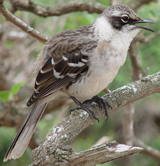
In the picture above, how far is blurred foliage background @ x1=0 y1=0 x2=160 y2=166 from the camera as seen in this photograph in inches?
179

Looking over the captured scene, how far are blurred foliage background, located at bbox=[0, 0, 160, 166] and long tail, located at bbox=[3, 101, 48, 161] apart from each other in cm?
117

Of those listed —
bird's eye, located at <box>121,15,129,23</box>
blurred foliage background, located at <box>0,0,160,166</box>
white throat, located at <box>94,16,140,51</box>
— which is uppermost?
bird's eye, located at <box>121,15,129,23</box>

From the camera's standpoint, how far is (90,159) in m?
1.93

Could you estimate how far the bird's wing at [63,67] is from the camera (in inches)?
112

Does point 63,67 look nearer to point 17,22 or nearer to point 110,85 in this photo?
point 17,22

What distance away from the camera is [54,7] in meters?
3.68

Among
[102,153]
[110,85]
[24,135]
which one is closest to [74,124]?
[102,153]

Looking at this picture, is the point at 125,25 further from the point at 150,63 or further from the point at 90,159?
the point at 150,63

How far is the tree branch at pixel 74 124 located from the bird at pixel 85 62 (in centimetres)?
15

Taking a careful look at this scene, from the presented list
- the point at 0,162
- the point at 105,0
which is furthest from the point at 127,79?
the point at 0,162

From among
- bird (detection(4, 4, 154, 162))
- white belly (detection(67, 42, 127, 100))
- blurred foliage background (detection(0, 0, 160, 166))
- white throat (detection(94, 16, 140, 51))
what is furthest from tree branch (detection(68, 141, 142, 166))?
blurred foliage background (detection(0, 0, 160, 166))

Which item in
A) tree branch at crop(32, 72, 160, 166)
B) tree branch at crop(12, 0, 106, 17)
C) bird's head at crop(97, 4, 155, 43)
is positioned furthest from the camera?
tree branch at crop(12, 0, 106, 17)

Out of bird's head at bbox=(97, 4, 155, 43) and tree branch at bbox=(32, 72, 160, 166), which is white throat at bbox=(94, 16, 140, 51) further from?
tree branch at bbox=(32, 72, 160, 166)

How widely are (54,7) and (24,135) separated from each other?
1.82 meters
